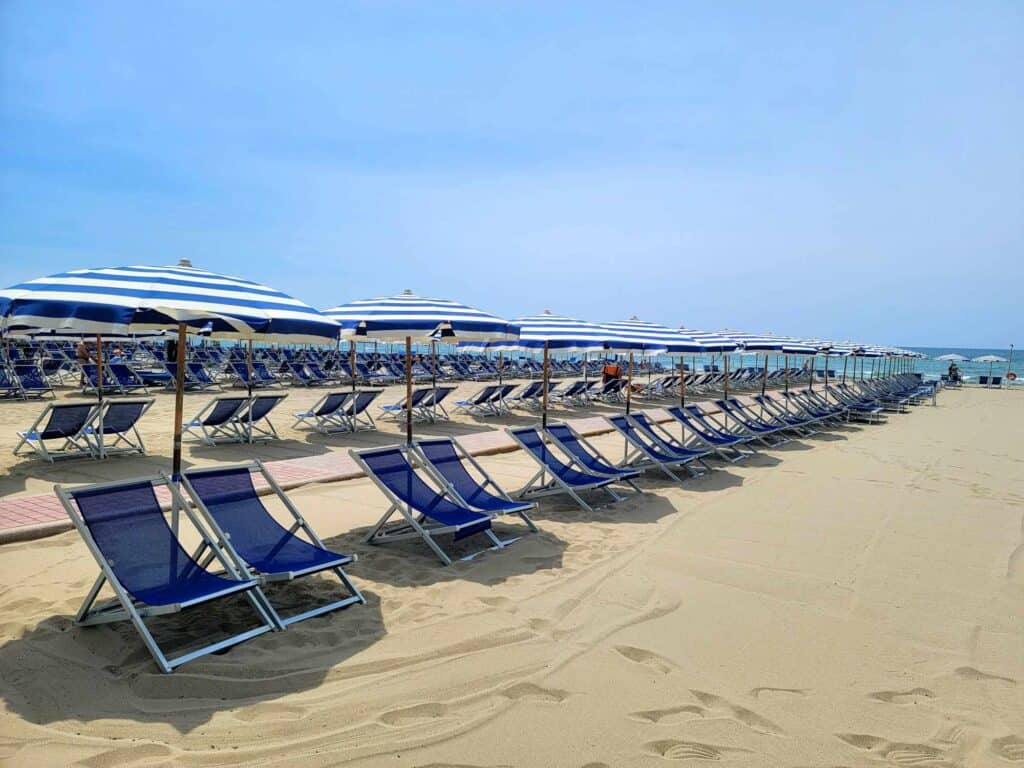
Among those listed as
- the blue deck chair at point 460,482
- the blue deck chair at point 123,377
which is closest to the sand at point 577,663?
the blue deck chair at point 460,482

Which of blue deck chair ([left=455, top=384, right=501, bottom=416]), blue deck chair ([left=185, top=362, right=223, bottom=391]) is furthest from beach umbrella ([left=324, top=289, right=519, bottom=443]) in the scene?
blue deck chair ([left=185, top=362, right=223, bottom=391])

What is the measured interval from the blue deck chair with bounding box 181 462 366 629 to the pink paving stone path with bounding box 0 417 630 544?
1.77 meters

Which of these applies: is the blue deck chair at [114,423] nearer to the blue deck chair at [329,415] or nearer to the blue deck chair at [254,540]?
the blue deck chair at [329,415]

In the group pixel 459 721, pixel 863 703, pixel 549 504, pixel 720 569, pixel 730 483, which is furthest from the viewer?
pixel 730 483

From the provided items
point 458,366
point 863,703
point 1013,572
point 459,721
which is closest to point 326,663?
point 459,721

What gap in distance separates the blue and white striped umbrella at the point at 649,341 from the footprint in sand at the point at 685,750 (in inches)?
270

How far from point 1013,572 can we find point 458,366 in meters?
20.5

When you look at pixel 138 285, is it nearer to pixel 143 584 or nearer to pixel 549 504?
pixel 143 584

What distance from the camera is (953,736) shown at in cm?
278

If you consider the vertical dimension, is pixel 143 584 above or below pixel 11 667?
above

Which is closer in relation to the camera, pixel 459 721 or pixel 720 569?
pixel 459 721

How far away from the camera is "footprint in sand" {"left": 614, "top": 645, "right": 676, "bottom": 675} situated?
3.26m

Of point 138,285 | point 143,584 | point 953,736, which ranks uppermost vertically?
point 138,285

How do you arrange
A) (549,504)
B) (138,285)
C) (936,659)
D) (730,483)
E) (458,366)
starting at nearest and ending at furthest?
(936,659), (138,285), (549,504), (730,483), (458,366)
